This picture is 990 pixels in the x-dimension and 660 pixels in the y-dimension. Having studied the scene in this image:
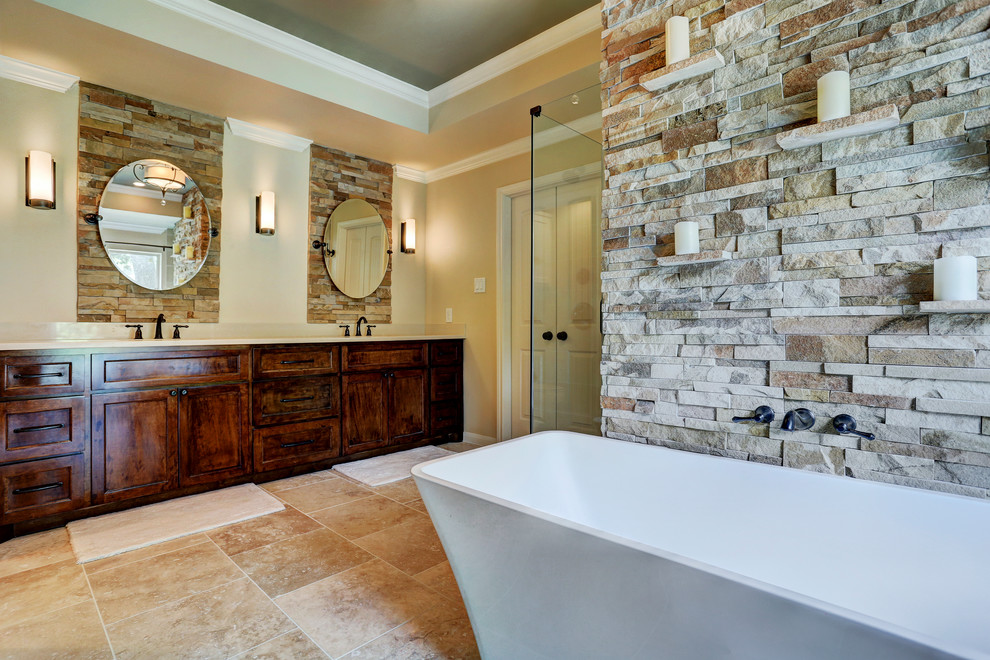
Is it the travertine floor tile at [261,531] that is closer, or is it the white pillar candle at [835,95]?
the white pillar candle at [835,95]

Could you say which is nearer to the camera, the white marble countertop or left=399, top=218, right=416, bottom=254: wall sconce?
the white marble countertop

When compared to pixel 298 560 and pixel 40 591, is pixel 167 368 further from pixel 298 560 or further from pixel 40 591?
pixel 298 560

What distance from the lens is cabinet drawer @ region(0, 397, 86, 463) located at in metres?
2.20

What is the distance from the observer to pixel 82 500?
2.38 meters

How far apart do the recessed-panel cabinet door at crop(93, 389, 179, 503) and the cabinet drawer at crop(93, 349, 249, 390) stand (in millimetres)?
65

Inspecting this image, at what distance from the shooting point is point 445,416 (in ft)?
13.2

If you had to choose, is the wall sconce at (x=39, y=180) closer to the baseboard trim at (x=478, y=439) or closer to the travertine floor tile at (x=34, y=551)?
the travertine floor tile at (x=34, y=551)

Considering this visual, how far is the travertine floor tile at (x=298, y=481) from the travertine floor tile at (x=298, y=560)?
2.52ft

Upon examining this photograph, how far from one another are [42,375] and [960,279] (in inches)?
134

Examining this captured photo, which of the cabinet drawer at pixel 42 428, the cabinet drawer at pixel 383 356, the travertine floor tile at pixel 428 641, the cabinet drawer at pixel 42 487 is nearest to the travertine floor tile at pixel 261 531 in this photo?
the cabinet drawer at pixel 42 487

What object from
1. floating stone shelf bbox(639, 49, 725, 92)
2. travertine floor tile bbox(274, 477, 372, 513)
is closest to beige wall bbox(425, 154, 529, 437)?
travertine floor tile bbox(274, 477, 372, 513)

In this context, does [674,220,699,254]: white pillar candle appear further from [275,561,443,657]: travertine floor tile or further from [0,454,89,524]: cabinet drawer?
[0,454,89,524]: cabinet drawer

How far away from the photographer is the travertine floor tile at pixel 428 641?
1470 millimetres

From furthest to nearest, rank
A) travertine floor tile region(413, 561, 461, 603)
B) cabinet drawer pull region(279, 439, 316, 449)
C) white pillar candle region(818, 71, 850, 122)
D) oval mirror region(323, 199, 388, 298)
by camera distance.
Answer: oval mirror region(323, 199, 388, 298)
cabinet drawer pull region(279, 439, 316, 449)
travertine floor tile region(413, 561, 461, 603)
white pillar candle region(818, 71, 850, 122)
